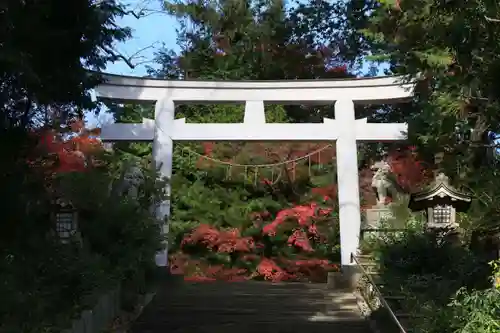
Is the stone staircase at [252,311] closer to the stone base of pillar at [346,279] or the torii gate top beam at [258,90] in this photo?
the stone base of pillar at [346,279]

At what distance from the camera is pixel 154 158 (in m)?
13.4

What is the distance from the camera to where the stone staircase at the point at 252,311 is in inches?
338

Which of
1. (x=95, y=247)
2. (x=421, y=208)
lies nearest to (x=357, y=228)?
(x=421, y=208)

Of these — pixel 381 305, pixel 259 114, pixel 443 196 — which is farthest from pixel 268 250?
pixel 381 305

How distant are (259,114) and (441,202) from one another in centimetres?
477

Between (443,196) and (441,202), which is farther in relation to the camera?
(441,202)

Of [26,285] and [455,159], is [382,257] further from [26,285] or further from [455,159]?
[26,285]

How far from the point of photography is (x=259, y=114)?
13.7 m

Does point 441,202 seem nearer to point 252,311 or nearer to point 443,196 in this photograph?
point 443,196

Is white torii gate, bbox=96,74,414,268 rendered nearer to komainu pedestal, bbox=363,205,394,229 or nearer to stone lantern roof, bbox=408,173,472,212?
komainu pedestal, bbox=363,205,394,229

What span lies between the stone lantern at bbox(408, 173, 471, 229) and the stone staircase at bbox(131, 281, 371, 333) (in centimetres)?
188

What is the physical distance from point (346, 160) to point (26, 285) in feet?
26.7

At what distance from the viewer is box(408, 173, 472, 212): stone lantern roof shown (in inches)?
400

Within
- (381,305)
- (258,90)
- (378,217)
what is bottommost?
(381,305)
